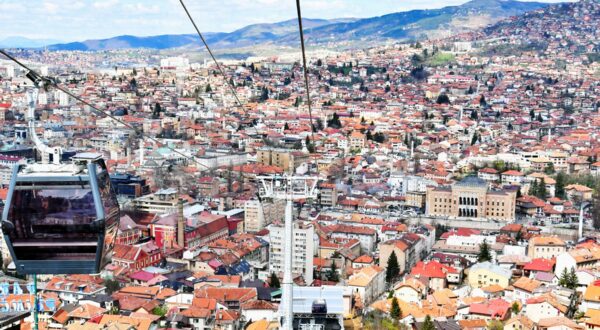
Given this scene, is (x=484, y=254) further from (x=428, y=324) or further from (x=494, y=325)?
(x=428, y=324)

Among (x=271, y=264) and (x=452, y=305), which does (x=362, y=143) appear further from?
(x=452, y=305)

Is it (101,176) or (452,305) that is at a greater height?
(101,176)

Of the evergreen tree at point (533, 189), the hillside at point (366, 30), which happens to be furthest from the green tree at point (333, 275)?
the hillside at point (366, 30)

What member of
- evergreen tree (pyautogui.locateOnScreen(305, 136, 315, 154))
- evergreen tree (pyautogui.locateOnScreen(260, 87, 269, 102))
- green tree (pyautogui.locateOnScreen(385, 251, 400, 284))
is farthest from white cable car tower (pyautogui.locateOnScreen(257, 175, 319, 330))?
evergreen tree (pyautogui.locateOnScreen(260, 87, 269, 102))

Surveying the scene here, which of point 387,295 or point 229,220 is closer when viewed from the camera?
point 387,295

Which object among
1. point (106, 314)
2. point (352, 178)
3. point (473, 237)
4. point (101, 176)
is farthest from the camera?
point (352, 178)

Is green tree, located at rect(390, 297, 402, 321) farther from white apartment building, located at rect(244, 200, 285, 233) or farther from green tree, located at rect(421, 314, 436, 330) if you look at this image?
white apartment building, located at rect(244, 200, 285, 233)

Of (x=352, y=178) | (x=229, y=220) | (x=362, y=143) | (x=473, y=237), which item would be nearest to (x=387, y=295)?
(x=473, y=237)
